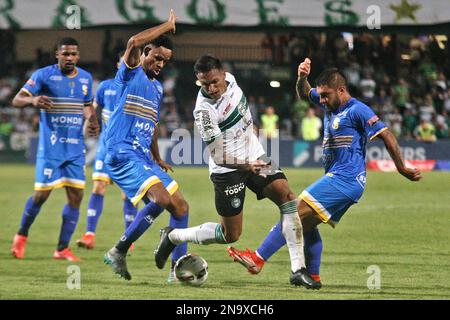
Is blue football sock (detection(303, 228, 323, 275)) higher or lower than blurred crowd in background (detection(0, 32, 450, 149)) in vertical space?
lower

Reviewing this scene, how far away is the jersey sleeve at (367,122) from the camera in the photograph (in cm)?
806

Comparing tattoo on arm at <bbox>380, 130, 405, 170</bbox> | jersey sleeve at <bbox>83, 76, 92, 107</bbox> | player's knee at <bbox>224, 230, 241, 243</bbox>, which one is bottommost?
player's knee at <bbox>224, 230, 241, 243</bbox>

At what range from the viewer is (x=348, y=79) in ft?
72.1

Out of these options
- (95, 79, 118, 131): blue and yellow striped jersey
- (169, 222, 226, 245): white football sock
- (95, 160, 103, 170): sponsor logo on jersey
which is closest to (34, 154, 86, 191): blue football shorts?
(95, 79, 118, 131): blue and yellow striped jersey

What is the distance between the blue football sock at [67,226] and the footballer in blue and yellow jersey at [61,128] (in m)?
0.31

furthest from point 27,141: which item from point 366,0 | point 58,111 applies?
point 58,111

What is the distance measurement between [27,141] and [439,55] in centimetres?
1393

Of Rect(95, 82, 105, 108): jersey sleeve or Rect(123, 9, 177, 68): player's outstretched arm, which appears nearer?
Rect(123, 9, 177, 68): player's outstretched arm

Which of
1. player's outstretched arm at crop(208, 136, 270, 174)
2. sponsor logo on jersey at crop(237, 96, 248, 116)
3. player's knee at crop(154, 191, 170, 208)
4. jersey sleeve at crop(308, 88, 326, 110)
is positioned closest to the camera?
player's outstretched arm at crop(208, 136, 270, 174)

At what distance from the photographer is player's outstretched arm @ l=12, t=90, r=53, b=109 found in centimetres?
980

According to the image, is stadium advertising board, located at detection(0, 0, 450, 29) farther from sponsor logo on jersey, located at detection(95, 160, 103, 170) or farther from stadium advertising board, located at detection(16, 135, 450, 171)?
sponsor logo on jersey, located at detection(95, 160, 103, 170)

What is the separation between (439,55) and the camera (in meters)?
17.5

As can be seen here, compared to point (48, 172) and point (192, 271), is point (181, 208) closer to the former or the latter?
point (192, 271)

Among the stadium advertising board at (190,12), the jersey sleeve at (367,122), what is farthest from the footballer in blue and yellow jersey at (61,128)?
the stadium advertising board at (190,12)
